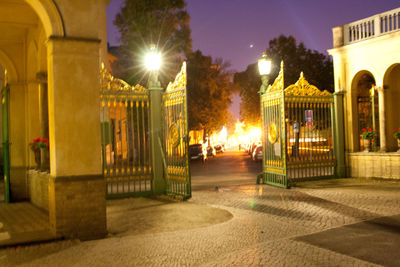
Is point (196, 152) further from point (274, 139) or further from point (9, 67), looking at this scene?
point (9, 67)

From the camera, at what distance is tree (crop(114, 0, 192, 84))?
102 ft

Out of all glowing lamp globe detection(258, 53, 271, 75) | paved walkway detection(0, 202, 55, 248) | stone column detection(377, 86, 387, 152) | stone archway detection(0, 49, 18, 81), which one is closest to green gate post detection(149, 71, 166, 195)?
paved walkway detection(0, 202, 55, 248)

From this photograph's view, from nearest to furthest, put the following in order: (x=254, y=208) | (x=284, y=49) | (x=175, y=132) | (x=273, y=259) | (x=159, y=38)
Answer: (x=273, y=259), (x=254, y=208), (x=175, y=132), (x=159, y=38), (x=284, y=49)

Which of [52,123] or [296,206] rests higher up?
[52,123]

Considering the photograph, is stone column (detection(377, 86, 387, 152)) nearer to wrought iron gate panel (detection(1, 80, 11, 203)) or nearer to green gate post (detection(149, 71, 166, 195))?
green gate post (detection(149, 71, 166, 195))

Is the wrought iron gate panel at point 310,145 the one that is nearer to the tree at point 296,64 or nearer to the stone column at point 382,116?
the stone column at point 382,116

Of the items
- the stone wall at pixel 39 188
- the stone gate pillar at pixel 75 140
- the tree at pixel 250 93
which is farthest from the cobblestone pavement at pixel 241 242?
the tree at pixel 250 93

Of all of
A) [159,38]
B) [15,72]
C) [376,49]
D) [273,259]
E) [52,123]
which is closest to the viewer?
[273,259]

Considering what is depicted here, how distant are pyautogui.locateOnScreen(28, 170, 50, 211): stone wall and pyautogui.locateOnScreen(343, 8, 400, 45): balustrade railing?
11791 mm

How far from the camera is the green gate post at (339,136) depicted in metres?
15.2

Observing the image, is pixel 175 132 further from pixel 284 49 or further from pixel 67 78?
pixel 284 49

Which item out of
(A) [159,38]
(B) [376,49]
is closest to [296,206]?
(B) [376,49]

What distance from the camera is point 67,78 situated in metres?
7.10

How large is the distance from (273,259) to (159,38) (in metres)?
27.8
